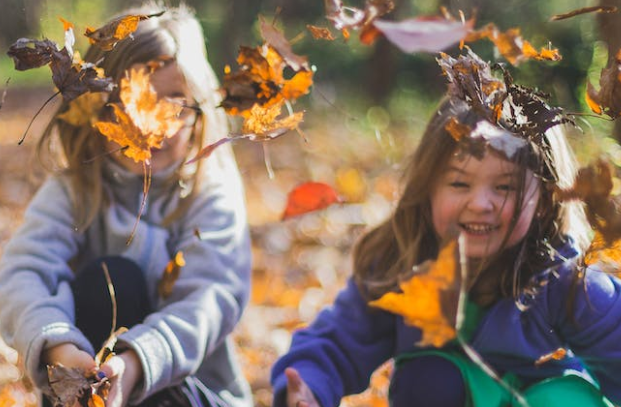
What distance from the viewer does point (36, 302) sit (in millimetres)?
1697

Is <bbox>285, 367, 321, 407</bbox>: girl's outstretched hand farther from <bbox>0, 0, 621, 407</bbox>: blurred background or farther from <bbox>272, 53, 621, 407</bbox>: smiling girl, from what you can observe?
<bbox>0, 0, 621, 407</bbox>: blurred background

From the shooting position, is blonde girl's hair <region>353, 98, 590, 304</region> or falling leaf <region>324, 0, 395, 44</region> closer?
falling leaf <region>324, 0, 395, 44</region>

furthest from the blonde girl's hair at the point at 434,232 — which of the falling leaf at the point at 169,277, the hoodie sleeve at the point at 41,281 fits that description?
the hoodie sleeve at the point at 41,281

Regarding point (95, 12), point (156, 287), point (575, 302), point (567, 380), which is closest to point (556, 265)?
point (575, 302)

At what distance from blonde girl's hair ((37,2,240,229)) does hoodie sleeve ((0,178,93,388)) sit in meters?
0.05

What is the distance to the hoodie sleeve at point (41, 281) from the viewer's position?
1622mm

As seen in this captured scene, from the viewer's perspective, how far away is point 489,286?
66.4 inches

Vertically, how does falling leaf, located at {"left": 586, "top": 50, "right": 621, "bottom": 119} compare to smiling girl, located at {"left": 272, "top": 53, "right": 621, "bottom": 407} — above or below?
above

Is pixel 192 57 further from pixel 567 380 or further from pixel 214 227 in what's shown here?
pixel 567 380

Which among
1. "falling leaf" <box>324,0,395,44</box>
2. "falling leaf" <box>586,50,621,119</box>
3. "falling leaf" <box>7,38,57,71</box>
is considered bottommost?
"falling leaf" <box>586,50,621,119</box>

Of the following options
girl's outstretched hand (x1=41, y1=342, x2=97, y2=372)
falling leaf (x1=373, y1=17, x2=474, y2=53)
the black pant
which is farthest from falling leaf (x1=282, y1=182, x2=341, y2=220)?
falling leaf (x1=373, y1=17, x2=474, y2=53)

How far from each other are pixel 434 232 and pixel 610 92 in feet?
1.87

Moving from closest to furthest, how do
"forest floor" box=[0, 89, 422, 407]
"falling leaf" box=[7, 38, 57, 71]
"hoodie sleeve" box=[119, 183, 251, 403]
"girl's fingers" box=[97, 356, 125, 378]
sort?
"falling leaf" box=[7, 38, 57, 71]
"girl's fingers" box=[97, 356, 125, 378]
"hoodie sleeve" box=[119, 183, 251, 403]
"forest floor" box=[0, 89, 422, 407]

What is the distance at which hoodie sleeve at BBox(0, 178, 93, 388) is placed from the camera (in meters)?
1.62
